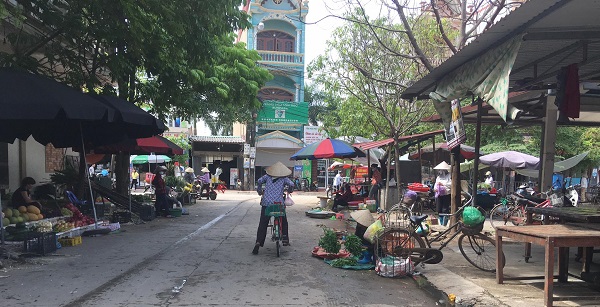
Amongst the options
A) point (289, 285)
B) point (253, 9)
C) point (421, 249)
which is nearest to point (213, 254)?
point (289, 285)

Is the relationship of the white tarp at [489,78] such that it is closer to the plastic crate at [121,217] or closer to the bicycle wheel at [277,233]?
the bicycle wheel at [277,233]

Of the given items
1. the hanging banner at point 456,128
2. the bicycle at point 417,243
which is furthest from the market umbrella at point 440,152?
the bicycle at point 417,243

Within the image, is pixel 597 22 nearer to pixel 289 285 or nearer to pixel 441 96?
pixel 441 96

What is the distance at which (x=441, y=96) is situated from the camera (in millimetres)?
7656

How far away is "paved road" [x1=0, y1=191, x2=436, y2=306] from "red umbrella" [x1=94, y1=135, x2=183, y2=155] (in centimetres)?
367

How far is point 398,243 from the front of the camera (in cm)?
675

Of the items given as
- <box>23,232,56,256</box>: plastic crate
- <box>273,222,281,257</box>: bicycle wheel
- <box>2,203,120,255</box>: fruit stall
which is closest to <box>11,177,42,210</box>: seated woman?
<box>2,203,120,255</box>: fruit stall

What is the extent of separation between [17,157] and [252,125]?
723 inches

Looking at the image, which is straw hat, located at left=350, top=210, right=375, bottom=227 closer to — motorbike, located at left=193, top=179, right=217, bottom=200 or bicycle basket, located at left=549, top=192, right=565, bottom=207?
bicycle basket, located at left=549, top=192, right=565, bottom=207

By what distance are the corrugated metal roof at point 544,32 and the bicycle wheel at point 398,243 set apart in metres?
2.74


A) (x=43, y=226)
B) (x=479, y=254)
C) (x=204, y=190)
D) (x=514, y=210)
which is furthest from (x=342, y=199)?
(x=43, y=226)

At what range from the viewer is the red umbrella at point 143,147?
1252 cm

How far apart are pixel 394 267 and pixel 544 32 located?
3.74 m

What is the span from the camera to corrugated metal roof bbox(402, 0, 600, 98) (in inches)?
187
